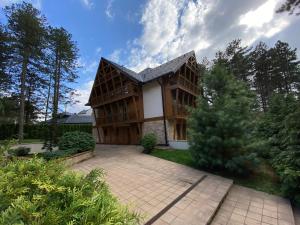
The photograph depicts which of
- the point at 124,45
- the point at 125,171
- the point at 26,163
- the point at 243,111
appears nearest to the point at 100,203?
the point at 26,163

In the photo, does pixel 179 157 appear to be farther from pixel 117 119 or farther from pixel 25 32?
pixel 25 32

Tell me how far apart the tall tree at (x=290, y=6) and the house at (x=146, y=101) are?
264 inches

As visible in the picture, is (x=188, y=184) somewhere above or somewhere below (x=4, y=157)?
below

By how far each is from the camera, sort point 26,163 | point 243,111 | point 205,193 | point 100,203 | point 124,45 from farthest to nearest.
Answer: point 124,45 → point 243,111 → point 205,193 → point 26,163 → point 100,203

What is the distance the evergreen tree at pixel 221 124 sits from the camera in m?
7.09

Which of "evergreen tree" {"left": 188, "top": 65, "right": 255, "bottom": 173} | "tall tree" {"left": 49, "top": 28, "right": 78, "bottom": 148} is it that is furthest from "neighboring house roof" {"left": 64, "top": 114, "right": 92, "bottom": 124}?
"evergreen tree" {"left": 188, "top": 65, "right": 255, "bottom": 173}

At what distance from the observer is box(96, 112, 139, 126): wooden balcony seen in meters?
15.6

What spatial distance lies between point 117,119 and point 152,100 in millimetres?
4534

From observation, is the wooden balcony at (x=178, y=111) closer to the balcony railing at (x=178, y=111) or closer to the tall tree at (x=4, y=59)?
the balcony railing at (x=178, y=111)

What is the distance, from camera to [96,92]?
20.9 meters

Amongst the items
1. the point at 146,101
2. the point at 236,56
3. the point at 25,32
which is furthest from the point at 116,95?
the point at 236,56

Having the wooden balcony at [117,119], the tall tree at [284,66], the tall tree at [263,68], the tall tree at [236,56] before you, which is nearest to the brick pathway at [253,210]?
the wooden balcony at [117,119]

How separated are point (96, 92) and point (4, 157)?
19.2 meters

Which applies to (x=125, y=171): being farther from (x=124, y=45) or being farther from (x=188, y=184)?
(x=124, y=45)
